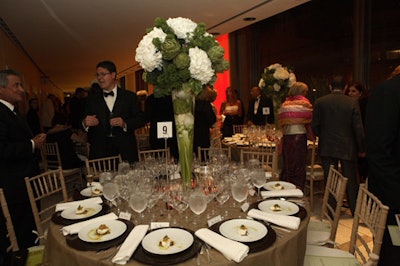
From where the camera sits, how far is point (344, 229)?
11.5 feet

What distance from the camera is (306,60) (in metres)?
6.62

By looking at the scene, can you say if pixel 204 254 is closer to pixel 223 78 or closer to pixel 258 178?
pixel 258 178

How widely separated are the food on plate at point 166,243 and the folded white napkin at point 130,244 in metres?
0.12

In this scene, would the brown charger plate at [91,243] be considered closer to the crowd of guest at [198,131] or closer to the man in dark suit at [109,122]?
the crowd of guest at [198,131]

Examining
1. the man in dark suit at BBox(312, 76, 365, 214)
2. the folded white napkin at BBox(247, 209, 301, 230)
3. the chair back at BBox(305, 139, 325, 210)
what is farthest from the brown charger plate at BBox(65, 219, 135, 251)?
the chair back at BBox(305, 139, 325, 210)

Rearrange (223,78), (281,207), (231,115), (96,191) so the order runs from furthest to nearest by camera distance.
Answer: (223,78)
(231,115)
(96,191)
(281,207)

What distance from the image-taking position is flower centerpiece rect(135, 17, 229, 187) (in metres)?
2.01

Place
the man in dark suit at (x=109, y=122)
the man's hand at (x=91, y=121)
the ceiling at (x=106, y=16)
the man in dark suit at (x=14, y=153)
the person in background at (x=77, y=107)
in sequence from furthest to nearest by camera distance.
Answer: the person in background at (x=77, y=107) → the ceiling at (x=106, y=16) → the man in dark suit at (x=109, y=122) → the man's hand at (x=91, y=121) → the man in dark suit at (x=14, y=153)

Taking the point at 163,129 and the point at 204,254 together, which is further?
the point at 163,129

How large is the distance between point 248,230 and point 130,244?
629mm

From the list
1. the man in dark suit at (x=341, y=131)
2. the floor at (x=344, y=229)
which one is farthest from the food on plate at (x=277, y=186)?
the man in dark suit at (x=341, y=131)

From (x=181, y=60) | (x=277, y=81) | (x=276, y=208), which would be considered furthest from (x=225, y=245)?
(x=277, y=81)

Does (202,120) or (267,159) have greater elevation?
(202,120)

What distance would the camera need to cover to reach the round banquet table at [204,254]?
1481mm
